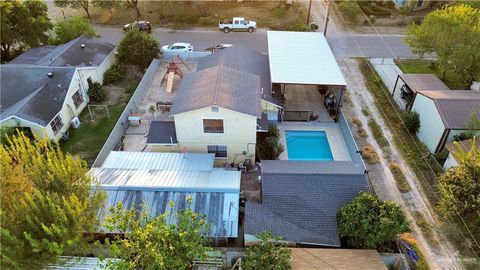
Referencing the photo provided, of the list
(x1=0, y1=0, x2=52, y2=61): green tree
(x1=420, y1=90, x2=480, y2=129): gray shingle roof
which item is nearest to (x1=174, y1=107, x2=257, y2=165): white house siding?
(x1=420, y1=90, x2=480, y2=129): gray shingle roof

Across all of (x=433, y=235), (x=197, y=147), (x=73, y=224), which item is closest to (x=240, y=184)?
(x=197, y=147)

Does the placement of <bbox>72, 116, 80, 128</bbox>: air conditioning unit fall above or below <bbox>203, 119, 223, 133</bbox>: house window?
below

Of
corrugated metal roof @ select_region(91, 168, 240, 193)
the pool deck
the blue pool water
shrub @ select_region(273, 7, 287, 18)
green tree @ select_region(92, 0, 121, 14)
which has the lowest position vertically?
the blue pool water

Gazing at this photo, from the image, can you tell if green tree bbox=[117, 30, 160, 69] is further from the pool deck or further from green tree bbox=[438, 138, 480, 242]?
green tree bbox=[438, 138, 480, 242]

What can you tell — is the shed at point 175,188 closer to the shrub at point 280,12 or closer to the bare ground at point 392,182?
the bare ground at point 392,182

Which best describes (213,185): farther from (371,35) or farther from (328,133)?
(371,35)

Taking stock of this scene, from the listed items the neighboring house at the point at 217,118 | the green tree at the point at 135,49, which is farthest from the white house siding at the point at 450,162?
the green tree at the point at 135,49

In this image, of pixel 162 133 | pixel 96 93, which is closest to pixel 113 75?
pixel 96 93
